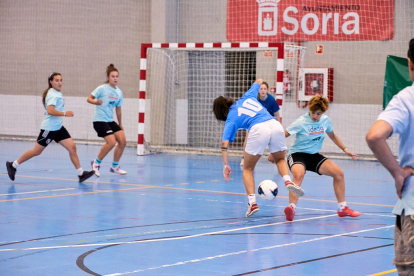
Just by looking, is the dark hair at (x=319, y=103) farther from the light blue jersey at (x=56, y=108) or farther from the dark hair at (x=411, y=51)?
the dark hair at (x=411, y=51)

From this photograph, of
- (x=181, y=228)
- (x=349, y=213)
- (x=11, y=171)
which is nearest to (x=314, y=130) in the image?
(x=349, y=213)

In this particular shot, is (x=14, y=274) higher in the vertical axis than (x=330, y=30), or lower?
lower

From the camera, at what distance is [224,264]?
19.1ft

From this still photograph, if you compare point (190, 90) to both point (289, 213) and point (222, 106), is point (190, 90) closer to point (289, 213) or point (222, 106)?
point (222, 106)

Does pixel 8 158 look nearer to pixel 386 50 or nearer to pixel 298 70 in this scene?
pixel 298 70

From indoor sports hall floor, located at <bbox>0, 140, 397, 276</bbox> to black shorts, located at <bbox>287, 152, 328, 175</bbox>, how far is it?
24.6 inches

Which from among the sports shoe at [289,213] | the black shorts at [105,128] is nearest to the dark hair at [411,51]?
the sports shoe at [289,213]

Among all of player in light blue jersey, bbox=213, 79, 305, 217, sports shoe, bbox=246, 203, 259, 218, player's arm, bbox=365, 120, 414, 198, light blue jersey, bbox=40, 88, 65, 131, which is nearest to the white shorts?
player in light blue jersey, bbox=213, 79, 305, 217

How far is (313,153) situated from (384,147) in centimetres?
527

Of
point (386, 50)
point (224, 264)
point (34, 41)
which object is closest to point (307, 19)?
point (386, 50)

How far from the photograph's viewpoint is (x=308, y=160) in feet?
27.8

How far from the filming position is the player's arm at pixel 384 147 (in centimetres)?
325

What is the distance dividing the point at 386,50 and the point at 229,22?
4.45 m

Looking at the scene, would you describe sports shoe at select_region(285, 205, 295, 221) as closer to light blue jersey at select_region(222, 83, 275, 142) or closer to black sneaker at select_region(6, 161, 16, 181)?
light blue jersey at select_region(222, 83, 275, 142)
